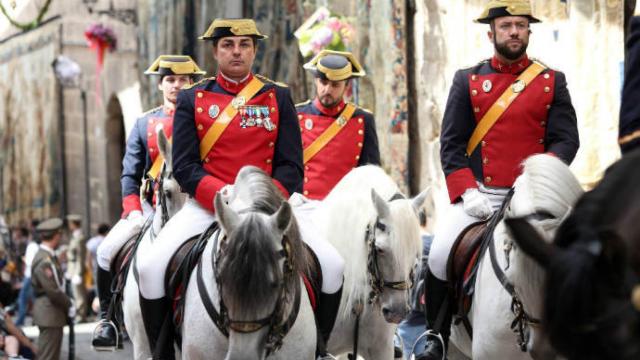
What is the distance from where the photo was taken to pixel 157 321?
7.73 meters

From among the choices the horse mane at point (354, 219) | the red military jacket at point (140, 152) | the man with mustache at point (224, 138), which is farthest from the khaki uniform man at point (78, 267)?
the man with mustache at point (224, 138)

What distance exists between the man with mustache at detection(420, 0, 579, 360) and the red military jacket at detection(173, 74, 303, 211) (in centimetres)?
101

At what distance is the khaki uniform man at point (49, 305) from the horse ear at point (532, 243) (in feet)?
40.6

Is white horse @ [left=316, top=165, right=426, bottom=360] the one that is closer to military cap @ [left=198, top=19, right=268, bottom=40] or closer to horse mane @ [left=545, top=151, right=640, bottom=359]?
military cap @ [left=198, top=19, right=268, bottom=40]

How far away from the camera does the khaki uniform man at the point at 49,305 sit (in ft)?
51.7

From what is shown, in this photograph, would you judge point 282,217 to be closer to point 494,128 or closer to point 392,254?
point 494,128

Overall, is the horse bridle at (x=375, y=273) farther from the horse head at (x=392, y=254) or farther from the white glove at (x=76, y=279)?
the white glove at (x=76, y=279)

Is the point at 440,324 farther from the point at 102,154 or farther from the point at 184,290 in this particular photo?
the point at 102,154

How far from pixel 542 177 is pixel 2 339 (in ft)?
20.4

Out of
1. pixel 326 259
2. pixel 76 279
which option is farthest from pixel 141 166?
pixel 76 279

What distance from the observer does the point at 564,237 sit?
3768mm

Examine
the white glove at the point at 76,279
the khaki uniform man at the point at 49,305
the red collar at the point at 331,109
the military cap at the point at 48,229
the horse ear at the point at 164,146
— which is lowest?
the white glove at the point at 76,279

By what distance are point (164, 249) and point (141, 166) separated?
139 inches

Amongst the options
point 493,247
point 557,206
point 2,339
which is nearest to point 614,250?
point 557,206
